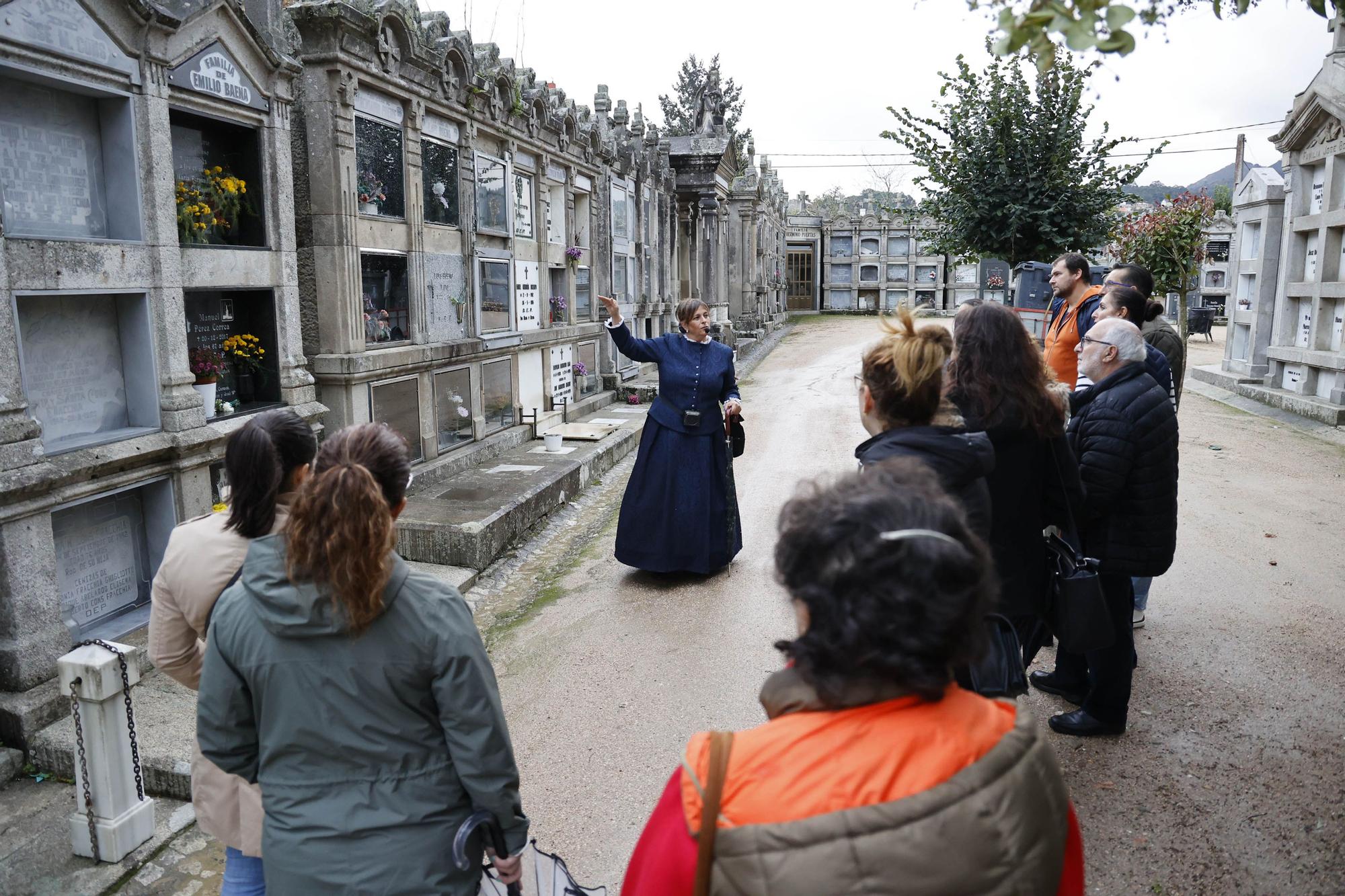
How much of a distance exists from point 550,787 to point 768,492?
5125mm

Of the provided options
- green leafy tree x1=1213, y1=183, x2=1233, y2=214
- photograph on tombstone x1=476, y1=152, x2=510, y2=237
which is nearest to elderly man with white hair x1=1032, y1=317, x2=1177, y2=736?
photograph on tombstone x1=476, y1=152, x2=510, y2=237

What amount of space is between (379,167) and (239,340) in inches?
88.0

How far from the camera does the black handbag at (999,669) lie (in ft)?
8.73

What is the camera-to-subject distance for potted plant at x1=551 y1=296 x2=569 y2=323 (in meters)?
11.5

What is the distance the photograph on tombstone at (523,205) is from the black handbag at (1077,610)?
7871mm

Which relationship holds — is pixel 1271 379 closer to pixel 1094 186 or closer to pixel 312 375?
pixel 1094 186

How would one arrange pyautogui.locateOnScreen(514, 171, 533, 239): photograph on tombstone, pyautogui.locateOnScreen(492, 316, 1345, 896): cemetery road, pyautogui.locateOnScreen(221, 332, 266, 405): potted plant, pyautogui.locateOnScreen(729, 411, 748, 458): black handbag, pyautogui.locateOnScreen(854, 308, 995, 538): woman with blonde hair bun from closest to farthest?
pyautogui.locateOnScreen(854, 308, 995, 538): woman with blonde hair bun → pyautogui.locateOnScreen(492, 316, 1345, 896): cemetery road → pyautogui.locateOnScreen(221, 332, 266, 405): potted plant → pyautogui.locateOnScreen(729, 411, 748, 458): black handbag → pyautogui.locateOnScreen(514, 171, 533, 239): photograph on tombstone

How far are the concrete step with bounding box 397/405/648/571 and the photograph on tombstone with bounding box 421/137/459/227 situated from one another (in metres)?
2.30

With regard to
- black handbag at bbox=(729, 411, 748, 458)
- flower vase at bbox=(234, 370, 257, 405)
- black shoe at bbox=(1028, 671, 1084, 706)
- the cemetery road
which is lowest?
the cemetery road

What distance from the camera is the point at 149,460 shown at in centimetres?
477

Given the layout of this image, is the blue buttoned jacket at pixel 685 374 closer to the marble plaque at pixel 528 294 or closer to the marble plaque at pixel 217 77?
the marble plaque at pixel 217 77

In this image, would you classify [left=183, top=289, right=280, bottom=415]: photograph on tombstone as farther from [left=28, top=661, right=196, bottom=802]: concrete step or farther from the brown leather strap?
the brown leather strap

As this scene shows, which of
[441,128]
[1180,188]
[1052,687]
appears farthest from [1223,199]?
[1052,687]

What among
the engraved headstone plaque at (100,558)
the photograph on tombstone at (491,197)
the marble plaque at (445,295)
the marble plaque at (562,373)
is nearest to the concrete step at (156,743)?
the engraved headstone plaque at (100,558)
